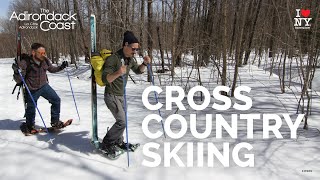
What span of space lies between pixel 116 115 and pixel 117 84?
1.38 ft

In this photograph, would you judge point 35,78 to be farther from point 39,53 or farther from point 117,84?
point 117,84

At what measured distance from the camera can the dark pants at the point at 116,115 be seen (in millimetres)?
3867

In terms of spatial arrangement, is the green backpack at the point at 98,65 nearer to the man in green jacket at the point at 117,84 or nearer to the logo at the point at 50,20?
the man in green jacket at the point at 117,84

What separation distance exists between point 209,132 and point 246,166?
4.13 feet

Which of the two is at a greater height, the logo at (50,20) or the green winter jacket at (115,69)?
the logo at (50,20)

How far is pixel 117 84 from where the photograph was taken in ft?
12.8

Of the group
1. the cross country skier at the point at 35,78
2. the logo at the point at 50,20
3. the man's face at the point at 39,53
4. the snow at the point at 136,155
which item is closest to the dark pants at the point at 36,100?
the cross country skier at the point at 35,78

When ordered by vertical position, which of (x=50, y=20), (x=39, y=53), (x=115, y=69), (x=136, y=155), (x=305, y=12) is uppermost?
(x=50, y=20)

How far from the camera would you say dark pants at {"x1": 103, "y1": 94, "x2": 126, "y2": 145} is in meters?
3.87

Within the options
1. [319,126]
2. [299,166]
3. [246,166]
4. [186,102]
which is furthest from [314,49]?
[186,102]

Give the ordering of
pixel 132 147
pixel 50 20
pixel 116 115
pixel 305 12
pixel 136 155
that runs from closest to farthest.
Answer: pixel 116 115 < pixel 136 155 < pixel 132 147 < pixel 305 12 < pixel 50 20

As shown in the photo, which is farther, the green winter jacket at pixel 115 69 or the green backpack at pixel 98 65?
the green backpack at pixel 98 65

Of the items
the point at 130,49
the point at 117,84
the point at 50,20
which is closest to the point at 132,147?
the point at 117,84

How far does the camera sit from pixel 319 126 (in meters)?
5.04
